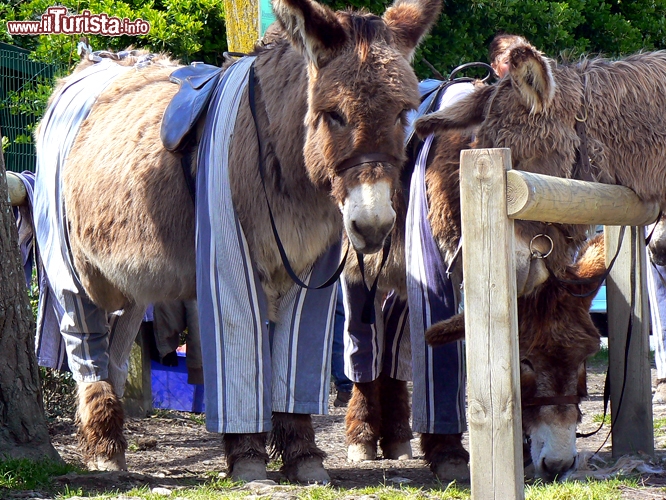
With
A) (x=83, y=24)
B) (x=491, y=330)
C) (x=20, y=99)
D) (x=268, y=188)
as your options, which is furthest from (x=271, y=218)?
(x=83, y=24)

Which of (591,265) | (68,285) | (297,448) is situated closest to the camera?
(297,448)

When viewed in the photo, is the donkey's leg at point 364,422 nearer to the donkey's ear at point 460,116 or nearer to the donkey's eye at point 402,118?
the donkey's ear at point 460,116

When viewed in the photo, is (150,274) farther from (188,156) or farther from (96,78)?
(96,78)

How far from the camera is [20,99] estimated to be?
733 centimetres

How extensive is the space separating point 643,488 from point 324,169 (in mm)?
1679

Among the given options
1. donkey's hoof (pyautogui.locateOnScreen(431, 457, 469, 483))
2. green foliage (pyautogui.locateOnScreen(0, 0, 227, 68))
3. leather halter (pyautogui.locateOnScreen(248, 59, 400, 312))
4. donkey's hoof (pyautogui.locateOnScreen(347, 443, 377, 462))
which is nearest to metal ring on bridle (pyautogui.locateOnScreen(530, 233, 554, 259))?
leather halter (pyautogui.locateOnScreen(248, 59, 400, 312))

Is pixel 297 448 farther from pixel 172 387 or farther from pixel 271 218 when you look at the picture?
pixel 172 387

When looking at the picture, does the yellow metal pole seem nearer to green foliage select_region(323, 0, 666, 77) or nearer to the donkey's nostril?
green foliage select_region(323, 0, 666, 77)

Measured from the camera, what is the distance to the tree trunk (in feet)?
12.7

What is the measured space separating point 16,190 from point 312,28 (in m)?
2.48

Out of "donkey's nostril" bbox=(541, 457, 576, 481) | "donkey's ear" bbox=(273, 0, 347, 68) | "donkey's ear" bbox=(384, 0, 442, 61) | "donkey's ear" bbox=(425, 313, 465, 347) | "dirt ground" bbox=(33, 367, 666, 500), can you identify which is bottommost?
"dirt ground" bbox=(33, 367, 666, 500)

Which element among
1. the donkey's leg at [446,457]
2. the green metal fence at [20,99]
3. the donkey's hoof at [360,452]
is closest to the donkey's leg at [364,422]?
the donkey's hoof at [360,452]

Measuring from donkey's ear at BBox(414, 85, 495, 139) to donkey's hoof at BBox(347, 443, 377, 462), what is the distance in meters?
1.78

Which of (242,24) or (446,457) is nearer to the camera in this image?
(446,457)
